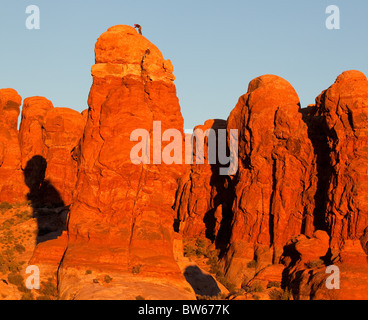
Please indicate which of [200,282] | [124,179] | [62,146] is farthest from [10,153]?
[200,282]

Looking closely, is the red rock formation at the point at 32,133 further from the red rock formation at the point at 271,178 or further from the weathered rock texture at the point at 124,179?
the weathered rock texture at the point at 124,179

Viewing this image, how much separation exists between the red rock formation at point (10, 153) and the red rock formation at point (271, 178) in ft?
77.5

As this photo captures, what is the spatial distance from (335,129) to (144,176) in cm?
1824

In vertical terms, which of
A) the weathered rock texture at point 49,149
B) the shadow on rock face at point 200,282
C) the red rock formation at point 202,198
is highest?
the weathered rock texture at point 49,149

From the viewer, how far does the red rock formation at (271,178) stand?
54.7 metres

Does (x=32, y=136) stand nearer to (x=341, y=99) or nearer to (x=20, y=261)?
(x=20, y=261)

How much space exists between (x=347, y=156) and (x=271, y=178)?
9.07m

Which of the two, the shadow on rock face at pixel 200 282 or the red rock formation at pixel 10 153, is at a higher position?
the red rock formation at pixel 10 153

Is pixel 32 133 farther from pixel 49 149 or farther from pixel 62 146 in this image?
pixel 62 146

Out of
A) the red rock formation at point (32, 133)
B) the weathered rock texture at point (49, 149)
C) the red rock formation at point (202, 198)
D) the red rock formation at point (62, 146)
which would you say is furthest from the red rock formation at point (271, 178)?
the red rock formation at point (32, 133)

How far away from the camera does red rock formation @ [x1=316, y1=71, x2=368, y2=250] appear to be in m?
48.2

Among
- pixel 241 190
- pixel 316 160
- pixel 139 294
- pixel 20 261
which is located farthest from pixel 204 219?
pixel 139 294

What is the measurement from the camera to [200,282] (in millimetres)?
42406

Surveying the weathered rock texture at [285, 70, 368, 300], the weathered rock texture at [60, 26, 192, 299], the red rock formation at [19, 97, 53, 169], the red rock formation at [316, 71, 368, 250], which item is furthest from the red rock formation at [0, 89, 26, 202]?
the red rock formation at [316, 71, 368, 250]
